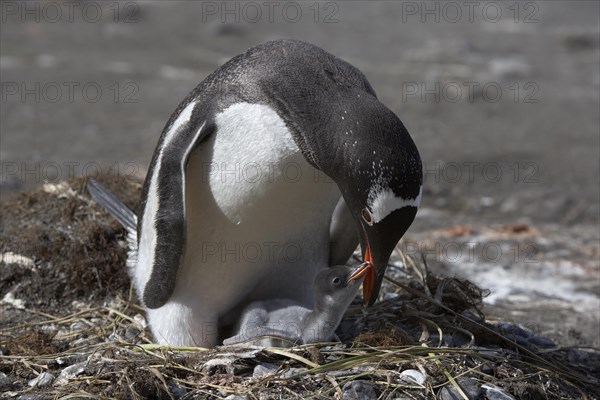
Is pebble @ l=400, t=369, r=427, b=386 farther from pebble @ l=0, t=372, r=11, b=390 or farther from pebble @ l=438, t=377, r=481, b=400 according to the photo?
pebble @ l=0, t=372, r=11, b=390

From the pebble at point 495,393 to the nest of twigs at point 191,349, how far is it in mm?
17

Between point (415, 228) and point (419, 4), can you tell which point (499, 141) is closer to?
point (415, 228)

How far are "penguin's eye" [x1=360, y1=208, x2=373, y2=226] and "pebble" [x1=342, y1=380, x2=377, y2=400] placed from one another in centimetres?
61

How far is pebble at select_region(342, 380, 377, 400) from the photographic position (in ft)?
11.3

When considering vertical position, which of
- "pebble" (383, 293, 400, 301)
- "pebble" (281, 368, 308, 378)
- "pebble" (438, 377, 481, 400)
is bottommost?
"pebble" (383, 293, 400, 301)

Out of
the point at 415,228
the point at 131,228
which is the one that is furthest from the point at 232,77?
the point at 415,228

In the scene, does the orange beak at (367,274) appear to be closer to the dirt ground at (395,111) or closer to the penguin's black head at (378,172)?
the penguin's black head at (378,172)

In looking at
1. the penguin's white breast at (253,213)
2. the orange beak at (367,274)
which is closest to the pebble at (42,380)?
the penguin's white breast at (253,213)

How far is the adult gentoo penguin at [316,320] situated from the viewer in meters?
3.86

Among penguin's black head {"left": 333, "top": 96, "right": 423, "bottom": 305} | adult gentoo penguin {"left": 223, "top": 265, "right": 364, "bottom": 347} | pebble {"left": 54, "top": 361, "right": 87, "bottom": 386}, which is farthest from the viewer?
adult gentoo penguin {"left": 223, "top": 265, "right": 364, "bottom": 347}

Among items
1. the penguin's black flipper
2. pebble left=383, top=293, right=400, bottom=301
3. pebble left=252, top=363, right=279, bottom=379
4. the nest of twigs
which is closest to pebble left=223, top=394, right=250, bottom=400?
the nest of twigs

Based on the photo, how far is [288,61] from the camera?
12.5 feet

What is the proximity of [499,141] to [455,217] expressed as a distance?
2452 mm

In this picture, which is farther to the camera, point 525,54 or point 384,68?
point 525,54
